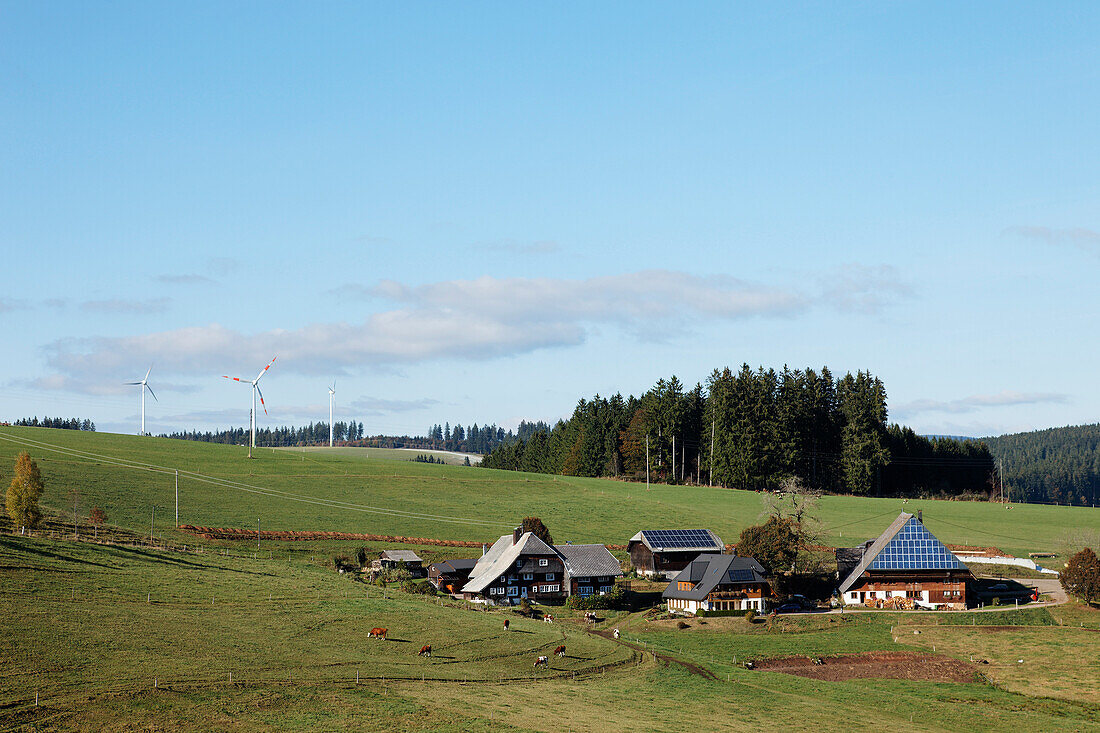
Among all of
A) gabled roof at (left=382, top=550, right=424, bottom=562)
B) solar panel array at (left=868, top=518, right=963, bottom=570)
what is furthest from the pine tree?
solar panel array at (left=868, top=518, right=963, bottom=570)

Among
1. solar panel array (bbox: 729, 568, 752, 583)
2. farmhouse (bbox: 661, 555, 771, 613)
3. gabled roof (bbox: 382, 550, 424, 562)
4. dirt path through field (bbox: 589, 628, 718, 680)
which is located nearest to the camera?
dirt path through field (bbox: 589, 628, 718, 680)

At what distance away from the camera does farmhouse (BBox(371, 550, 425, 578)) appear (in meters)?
97.9

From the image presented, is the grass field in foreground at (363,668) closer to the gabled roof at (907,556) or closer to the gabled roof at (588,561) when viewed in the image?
the gabled roof at (907,556)

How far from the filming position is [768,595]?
94.0 meters

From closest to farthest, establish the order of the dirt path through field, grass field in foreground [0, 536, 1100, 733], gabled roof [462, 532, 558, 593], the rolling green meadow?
grass field in foreground [0, 536, 1100, 733] → the rolling green meadow → the dirt path through field → gabled roof [462, 532, 558, 593]

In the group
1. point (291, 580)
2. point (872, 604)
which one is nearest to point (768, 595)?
point (872, 604)

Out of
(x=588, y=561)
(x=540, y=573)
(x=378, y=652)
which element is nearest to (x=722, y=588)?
(x=588, y=561)

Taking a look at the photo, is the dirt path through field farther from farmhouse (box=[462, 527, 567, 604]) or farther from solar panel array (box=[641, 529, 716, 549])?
solar panel array (box=[641, 529, 716, 549])

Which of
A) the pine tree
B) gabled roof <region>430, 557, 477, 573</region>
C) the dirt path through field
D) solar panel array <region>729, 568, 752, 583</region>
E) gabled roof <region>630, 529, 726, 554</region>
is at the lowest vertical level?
the dirt path through field

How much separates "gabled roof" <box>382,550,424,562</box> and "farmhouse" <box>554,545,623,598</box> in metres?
16.0

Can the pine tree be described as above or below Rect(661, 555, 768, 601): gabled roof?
above

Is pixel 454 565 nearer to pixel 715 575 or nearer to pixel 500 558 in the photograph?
pixel 500 558

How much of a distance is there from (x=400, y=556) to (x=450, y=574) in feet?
19.8

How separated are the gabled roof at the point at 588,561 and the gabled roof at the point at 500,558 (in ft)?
7.75
